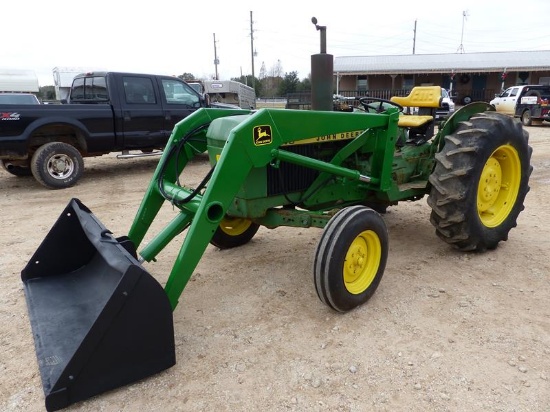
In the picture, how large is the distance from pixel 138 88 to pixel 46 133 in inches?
74.9

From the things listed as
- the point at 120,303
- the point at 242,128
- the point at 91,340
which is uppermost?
the point at 242,128

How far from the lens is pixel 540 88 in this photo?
17844 millimetres

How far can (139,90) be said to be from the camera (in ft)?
28.3

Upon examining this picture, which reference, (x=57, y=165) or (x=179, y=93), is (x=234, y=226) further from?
(x=179, y=93)

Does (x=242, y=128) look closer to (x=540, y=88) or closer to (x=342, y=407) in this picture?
(x=342, y=407)

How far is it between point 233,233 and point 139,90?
5348 millimetres

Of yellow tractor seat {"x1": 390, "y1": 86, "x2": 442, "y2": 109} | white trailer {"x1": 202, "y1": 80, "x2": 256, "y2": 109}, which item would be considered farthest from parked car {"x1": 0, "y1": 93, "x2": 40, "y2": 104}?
yellow tractor seat {"x1": 390, "y1": 86, "x2": 442, "y2": 109}

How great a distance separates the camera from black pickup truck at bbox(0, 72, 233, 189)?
7.25 metres

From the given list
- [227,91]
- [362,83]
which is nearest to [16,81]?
[227,91]

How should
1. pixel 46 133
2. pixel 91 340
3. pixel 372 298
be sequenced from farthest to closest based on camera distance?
1. pixel 46 133
2. pixel 372 298
3. pixel 91 340

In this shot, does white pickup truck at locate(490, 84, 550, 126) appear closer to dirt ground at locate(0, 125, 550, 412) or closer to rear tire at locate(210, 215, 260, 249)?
dirt ground at locate(0, 125, 550, 412)

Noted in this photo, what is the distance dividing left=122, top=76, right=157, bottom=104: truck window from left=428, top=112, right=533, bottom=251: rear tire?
6279 millimetres

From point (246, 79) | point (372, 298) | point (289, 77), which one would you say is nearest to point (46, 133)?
point (372, 298)

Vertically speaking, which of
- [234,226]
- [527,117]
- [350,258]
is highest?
[350,258]
